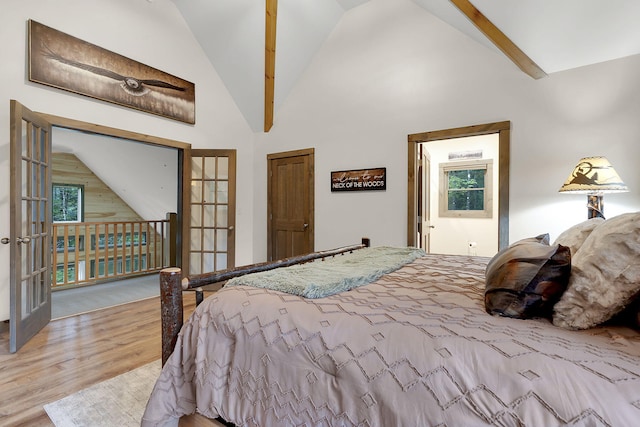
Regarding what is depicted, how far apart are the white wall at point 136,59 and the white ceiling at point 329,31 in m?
0.26

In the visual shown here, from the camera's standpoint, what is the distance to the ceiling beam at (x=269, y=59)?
3.66m

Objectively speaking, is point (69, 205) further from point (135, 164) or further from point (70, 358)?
point (70, 358)

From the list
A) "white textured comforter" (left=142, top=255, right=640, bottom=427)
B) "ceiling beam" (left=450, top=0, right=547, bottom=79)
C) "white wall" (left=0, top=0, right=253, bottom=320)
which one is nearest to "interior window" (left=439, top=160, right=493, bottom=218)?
"ceiling beam" (left=450, top=0, right=547, bottom=79)

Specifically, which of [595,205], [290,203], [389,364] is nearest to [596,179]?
[595,205]

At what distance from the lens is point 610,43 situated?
2.52 metres

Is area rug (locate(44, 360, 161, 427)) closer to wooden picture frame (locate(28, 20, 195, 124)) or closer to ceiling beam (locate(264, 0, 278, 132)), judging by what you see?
wooden picture frame (locate(28, 20, 195, 124))

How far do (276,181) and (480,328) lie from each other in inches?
A: 162

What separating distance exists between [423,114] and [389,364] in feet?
10.8

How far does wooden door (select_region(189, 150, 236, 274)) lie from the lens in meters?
4.38

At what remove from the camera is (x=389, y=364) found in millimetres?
903

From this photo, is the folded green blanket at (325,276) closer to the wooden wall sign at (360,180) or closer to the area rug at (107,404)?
the area rug at (107,404)

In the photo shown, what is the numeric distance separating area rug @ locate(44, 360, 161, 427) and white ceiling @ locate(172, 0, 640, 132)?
359cm

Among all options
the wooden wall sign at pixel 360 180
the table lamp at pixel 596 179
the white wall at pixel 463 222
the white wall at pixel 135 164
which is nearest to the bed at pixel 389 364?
the table lamp at pixel 596 179

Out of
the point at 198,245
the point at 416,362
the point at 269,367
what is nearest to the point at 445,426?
the point at 416,362
